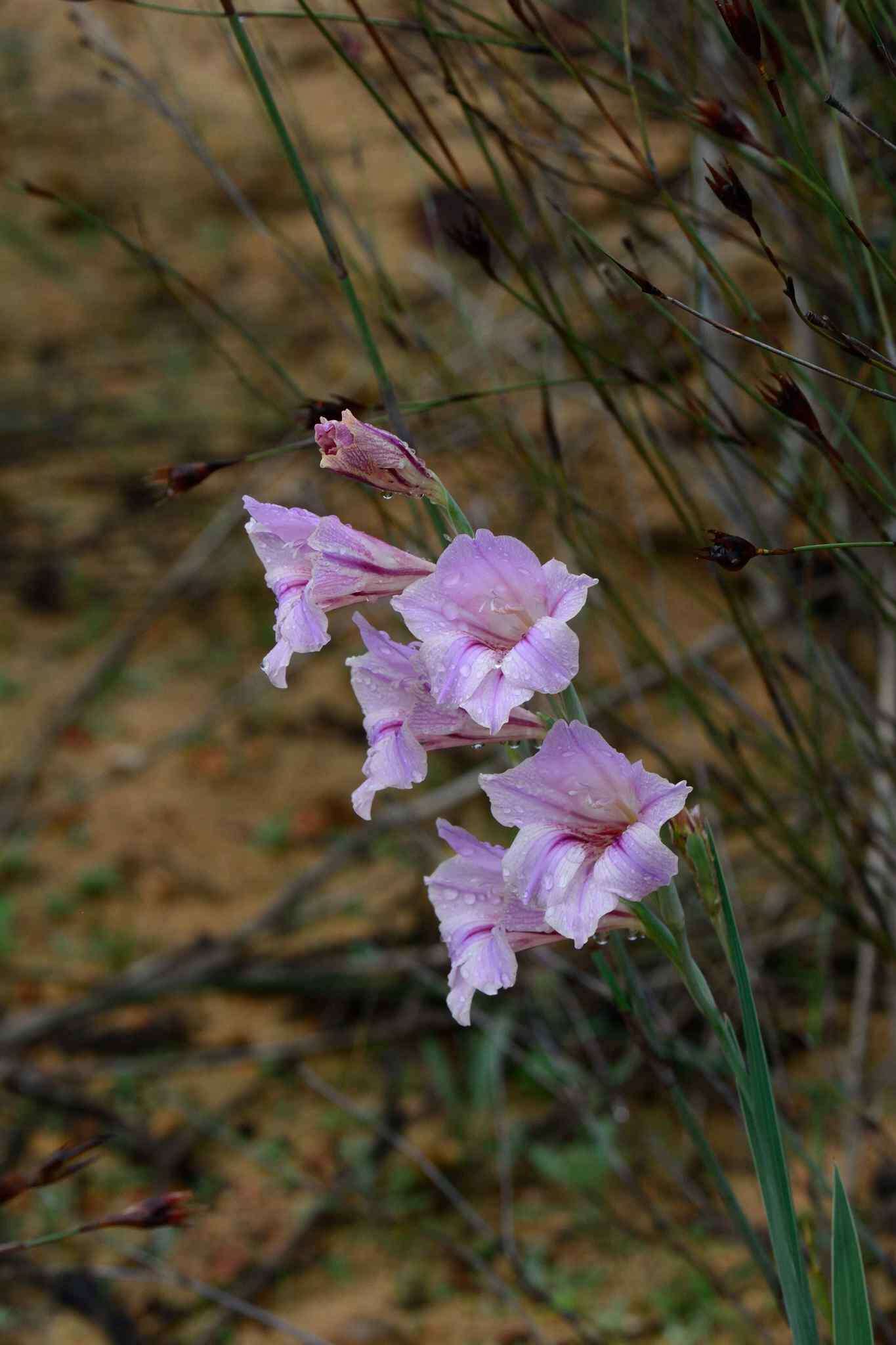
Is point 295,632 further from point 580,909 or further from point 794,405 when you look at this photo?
point 794,405

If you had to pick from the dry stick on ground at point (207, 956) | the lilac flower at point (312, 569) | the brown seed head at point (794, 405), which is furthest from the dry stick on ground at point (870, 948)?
the lilac flower at point (312, 569)

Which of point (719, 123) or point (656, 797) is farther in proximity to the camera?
point (719, 123)

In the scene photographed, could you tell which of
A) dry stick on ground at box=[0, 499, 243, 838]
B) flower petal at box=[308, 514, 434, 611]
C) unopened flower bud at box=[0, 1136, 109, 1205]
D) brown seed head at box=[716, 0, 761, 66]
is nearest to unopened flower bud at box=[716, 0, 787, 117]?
brown seed head at box=[716, 0, 761, 66]

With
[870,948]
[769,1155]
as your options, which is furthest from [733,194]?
[870,948]

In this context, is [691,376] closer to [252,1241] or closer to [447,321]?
[447,321]

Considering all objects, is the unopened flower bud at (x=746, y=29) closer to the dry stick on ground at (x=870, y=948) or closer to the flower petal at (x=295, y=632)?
the flower petal at (x=295, y=632)

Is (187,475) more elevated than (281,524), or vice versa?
(281,524)
